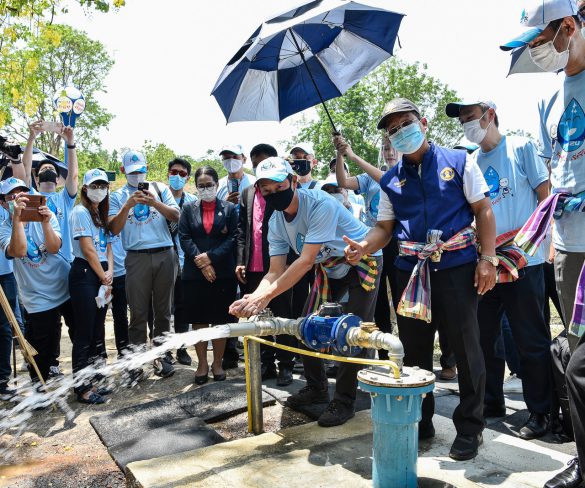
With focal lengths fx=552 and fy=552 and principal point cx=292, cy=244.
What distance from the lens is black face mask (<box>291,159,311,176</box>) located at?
5.97 metres

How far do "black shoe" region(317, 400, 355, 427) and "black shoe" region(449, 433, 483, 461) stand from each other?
2.85 ft

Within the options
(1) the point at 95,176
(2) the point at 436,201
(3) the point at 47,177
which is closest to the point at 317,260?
(2) the point at 436,201

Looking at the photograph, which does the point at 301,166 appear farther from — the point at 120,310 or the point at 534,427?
the point at 534,427

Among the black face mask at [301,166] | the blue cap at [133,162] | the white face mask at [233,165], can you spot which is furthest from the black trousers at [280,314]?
the blue cap at [133,162]

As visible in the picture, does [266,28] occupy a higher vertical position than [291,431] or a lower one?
higher

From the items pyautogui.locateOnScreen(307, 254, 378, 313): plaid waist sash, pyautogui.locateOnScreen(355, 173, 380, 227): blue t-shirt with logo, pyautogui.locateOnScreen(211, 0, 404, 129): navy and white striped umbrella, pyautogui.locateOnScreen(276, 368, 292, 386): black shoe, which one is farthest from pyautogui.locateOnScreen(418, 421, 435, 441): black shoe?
pyautogui.locateOnScreen(211, 0, 404, 129): navy and white striped umbrella

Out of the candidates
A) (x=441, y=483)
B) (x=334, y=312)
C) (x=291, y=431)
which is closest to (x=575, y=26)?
(x=334, y=312)

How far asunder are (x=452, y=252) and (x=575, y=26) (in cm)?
135

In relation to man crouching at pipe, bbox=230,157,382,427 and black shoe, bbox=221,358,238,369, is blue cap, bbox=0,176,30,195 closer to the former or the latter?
black shoe, bbox=221,358,238,369

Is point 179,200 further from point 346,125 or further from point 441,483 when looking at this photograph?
point 346,125

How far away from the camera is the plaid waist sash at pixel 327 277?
409 centimetres

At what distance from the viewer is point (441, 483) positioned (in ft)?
9.70

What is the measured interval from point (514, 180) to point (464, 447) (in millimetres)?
1876

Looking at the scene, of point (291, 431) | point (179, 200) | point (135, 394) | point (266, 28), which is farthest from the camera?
point (179, 200)
